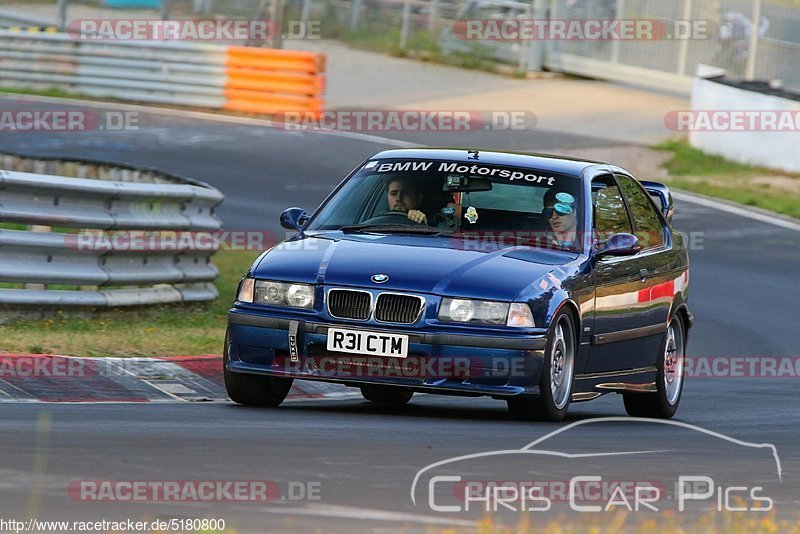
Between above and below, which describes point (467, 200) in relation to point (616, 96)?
above

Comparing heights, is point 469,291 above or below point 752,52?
above

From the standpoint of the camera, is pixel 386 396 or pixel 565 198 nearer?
pixel 565 198

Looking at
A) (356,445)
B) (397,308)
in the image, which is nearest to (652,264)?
(397,308)

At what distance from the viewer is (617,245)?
991cm

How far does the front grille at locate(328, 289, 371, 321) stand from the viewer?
8914 millimetres

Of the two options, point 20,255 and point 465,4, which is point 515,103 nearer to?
point 465,4

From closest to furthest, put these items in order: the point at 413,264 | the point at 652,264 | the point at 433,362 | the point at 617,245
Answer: the point at 433,362, the point at 413,264, the point at 617,245, the point at 652,264

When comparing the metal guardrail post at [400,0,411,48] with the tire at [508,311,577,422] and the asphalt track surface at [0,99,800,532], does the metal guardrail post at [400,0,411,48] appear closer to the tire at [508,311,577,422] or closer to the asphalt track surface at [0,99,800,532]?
the asphalt track surface at [0,99,800,532]

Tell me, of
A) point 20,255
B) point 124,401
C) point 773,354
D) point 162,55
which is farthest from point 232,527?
point 162,55

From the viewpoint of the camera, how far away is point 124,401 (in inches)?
374

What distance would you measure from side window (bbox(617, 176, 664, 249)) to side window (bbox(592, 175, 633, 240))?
130 mm

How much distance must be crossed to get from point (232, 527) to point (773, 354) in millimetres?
9690

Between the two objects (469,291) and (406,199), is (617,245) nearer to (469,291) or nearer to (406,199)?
(406,199)

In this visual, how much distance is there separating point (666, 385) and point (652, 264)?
2.63 ft
